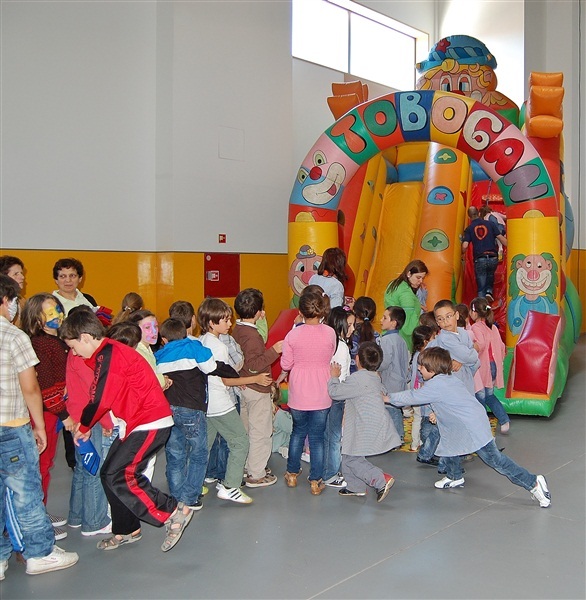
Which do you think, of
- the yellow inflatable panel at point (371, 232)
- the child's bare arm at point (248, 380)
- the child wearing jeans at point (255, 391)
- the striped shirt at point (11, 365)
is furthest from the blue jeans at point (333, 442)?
the yellow inflatable panel at point (371, 232)

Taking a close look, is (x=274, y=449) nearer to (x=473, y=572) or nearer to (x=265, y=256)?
(x=473, y=572)

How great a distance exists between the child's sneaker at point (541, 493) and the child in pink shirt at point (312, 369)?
120 centimetres

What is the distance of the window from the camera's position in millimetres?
11102

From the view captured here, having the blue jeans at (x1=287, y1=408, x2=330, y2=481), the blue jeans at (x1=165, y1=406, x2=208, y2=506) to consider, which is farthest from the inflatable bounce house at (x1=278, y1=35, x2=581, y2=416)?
the blue jeans at (x1=165, y1=406, x2=208, y2=506)

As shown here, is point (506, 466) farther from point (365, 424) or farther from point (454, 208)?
point (454, 208)

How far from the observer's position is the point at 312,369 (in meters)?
4.23

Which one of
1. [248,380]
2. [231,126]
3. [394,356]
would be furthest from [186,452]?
[231,126]

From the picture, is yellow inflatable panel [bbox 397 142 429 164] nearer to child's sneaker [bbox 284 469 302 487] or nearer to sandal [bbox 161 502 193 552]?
child's sneaker [bbox 284 469 302 487]

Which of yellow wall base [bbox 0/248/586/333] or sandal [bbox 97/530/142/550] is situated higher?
yellow wall base [bbox 0/248/586/333]

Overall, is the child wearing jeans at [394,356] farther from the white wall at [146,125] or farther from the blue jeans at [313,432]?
the white wall at [146,125]

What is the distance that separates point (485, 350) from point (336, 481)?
68.3 inches

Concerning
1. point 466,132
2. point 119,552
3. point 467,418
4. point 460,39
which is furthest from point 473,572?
point 460,39

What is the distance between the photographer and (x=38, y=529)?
319cm

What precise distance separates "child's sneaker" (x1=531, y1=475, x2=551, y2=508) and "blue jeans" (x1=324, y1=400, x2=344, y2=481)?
116 cm
